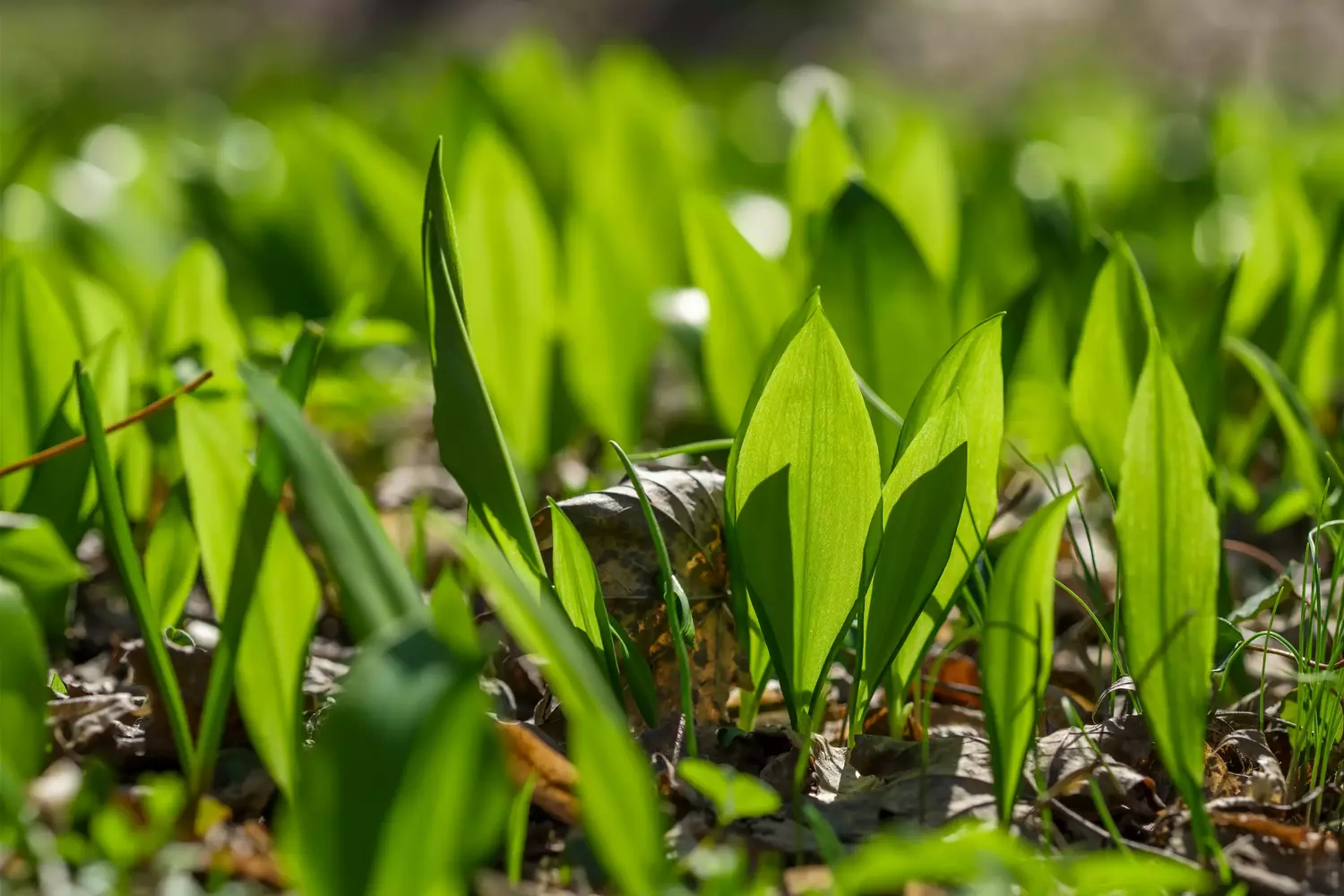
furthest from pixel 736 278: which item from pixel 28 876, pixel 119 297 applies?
pixel 119 297

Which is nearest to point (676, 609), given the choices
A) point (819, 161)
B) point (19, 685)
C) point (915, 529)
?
point (915, 529)

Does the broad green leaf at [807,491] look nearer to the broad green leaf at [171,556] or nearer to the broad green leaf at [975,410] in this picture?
the broad green leaf at [975,410]

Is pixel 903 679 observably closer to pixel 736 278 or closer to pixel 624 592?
pixel 624 592

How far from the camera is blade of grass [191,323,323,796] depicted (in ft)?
2.94

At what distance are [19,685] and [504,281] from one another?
890 millimetres

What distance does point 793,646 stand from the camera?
102 cm

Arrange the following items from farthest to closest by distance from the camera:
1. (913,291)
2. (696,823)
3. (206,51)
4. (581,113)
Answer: (206,51)
(581,113)
(913,291)
(696,823)

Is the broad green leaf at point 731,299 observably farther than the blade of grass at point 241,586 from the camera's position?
Yes

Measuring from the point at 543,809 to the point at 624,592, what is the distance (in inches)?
8.3

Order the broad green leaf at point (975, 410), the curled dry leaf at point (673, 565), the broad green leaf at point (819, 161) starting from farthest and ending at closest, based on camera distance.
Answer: the broad green leaf at point (819, 161), the curled dry leaf at point (673, 565), the broad green leaf at point (975, 410)

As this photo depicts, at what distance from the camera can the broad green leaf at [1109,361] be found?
125 cm

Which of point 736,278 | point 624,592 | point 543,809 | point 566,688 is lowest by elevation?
point 543,809

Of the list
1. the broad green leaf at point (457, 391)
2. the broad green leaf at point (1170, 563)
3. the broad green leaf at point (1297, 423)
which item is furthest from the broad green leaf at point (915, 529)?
the broad green leaf at point (1297, 423)

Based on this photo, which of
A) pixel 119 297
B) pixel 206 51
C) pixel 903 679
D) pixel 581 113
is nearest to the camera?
pixel 903 679
